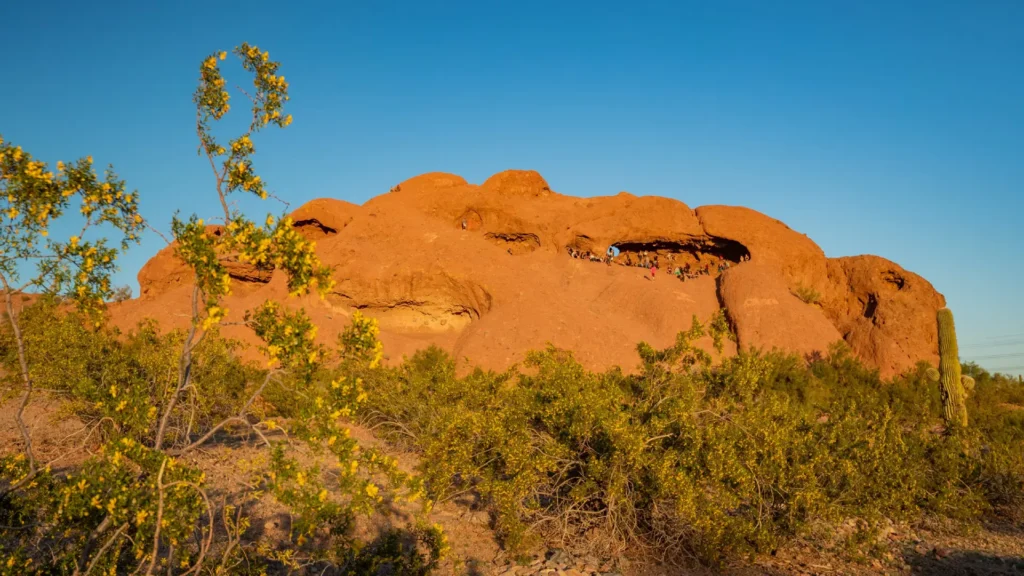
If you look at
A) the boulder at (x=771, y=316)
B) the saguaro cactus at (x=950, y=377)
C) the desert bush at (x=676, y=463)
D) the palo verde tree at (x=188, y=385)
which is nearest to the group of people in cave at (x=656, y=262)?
the boulder at (x=771, y=316)

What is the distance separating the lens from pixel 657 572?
8.21 meters

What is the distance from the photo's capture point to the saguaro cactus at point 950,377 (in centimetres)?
1648

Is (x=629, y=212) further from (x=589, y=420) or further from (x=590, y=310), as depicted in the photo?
(x=589, y=420)

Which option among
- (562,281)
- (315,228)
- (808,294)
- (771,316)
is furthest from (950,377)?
(315,228)

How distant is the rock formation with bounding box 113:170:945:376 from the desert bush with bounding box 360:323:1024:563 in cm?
1234

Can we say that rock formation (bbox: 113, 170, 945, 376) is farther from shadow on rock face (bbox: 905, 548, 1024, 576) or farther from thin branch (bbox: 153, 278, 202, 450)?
thin branch (bbox: 153, 278, 202, 450)

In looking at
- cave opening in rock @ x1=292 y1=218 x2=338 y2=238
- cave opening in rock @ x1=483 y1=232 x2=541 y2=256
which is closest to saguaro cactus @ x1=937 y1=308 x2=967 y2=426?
cave opening in rock @ x1=483 y1=232 x2=541 y2=256

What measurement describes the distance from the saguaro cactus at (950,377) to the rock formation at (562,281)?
582 cm

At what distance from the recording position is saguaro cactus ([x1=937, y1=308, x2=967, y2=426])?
16484 millimetres

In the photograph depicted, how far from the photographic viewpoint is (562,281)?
2730 cm

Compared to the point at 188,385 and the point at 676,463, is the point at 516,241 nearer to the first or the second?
the point at 676,463

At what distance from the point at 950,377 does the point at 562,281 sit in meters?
15.0

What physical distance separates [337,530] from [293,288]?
9.35 feet

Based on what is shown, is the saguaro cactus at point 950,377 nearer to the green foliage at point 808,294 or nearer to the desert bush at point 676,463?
the desert bush at point 676,463
